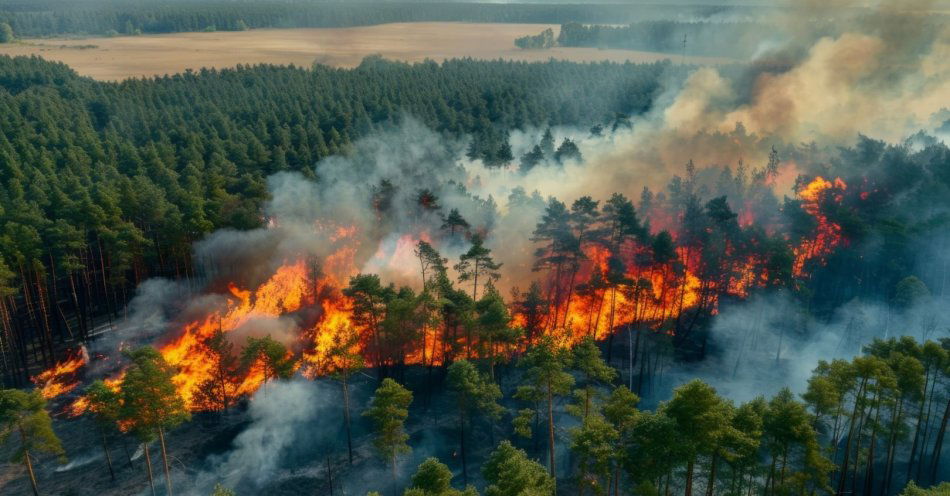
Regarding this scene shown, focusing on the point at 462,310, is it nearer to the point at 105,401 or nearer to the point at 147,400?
the point at 147,400

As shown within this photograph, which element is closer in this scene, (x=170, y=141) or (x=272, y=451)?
(x=272, y=451)

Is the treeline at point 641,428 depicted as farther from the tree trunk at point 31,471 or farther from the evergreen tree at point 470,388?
the tree trunk at point 31,471

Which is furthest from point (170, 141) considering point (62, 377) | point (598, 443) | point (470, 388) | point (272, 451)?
point (598, 443)

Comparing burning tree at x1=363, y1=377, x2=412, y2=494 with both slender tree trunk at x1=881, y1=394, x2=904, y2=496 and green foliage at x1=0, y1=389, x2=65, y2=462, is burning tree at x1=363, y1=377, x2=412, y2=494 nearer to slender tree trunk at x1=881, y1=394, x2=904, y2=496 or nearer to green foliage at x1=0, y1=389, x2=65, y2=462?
green foliage at x1=0, y1=389, x2=65, y2=462

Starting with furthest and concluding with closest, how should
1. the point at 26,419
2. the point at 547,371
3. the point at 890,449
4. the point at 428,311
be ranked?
the point at 428,311 < the point at 890,449 < the point at 547,371 < the point at 26,419

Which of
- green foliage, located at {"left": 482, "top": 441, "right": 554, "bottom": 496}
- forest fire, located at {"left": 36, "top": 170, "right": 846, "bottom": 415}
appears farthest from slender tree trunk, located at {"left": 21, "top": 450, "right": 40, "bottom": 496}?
green foliage, located at {"left": 482, "top": 441, "right": 554, "bottom": 496}

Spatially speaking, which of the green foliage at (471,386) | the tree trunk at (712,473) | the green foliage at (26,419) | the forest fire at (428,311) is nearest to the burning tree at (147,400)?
the green foliage at (26,419)

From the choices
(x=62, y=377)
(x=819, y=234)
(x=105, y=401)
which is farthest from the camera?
(x=819, y=234)

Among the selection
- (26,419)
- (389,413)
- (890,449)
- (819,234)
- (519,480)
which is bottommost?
(890,449)

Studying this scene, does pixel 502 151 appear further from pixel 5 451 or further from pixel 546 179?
pixel 5 451
